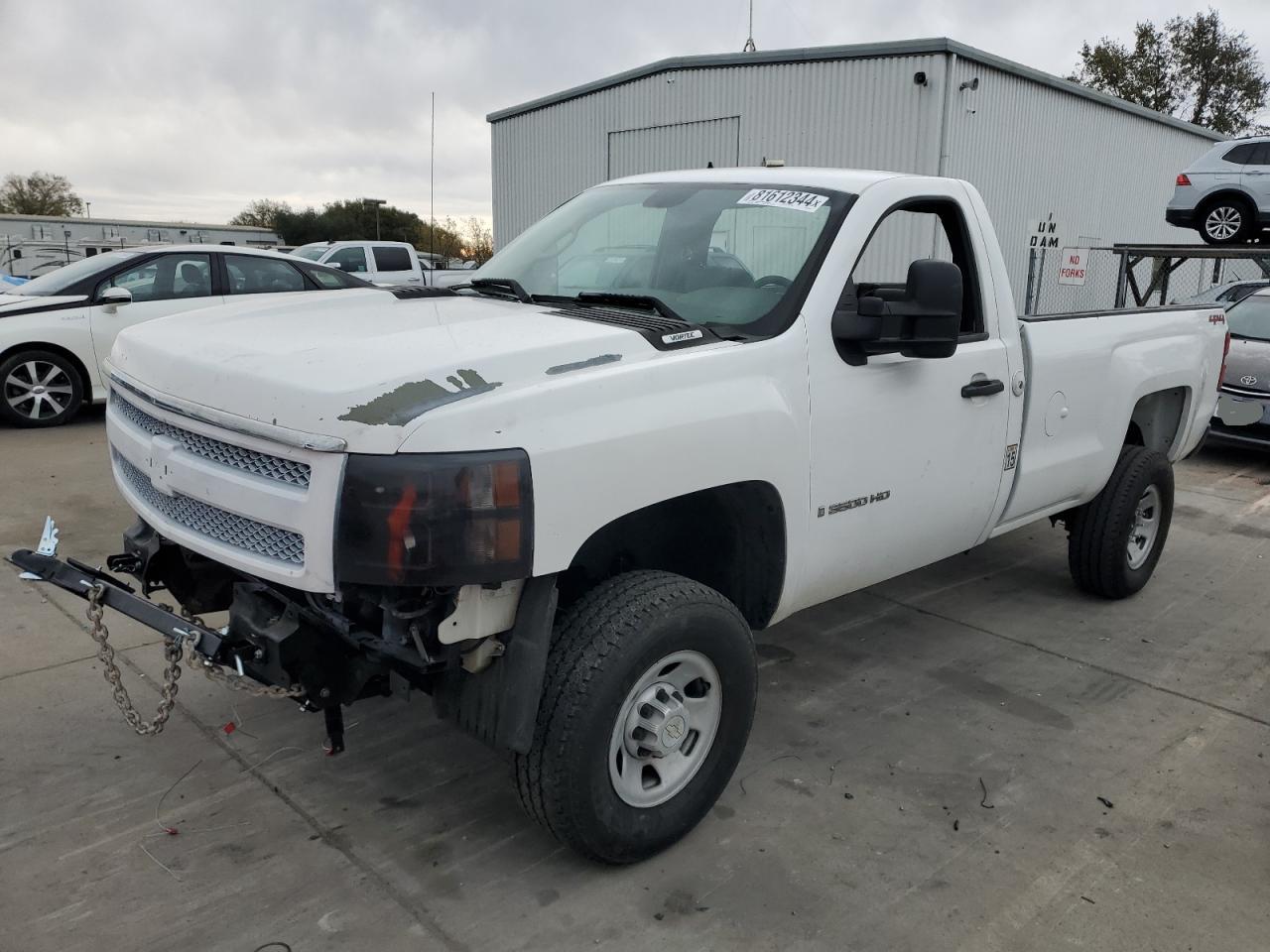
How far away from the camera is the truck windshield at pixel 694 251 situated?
131 inches

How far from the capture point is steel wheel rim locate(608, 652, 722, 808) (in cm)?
283

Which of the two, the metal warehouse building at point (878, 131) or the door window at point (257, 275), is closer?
the door window at point (257, 275)

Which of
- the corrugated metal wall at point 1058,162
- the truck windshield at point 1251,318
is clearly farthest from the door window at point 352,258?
the truck windshield at point 1251,318

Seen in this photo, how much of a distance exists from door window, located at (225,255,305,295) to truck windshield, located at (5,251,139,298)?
894 mm

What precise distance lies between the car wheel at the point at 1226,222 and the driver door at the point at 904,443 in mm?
13901

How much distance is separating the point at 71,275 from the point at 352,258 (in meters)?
9.85

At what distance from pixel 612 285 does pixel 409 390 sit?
4.44ft

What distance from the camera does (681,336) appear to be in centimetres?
295

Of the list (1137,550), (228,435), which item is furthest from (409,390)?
(1137,550)

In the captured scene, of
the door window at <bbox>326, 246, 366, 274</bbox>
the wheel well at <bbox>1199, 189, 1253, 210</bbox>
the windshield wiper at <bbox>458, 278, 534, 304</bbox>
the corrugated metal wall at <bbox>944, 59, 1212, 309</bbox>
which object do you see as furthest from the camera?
the door window at <bbox>326, 246, 366, 274</bbox>

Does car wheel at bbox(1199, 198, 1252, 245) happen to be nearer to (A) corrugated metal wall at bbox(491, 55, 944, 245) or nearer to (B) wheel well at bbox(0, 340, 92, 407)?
(A) corrugated metal wall at bbox(491, 55, 944, 245)

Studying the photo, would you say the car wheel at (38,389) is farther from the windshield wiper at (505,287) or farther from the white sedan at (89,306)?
the windshield wiper at (505,287)

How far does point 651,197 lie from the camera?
156 inches

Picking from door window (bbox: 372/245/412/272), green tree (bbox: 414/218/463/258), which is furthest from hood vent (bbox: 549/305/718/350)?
green tree (bbox: 414/218/463/258)
